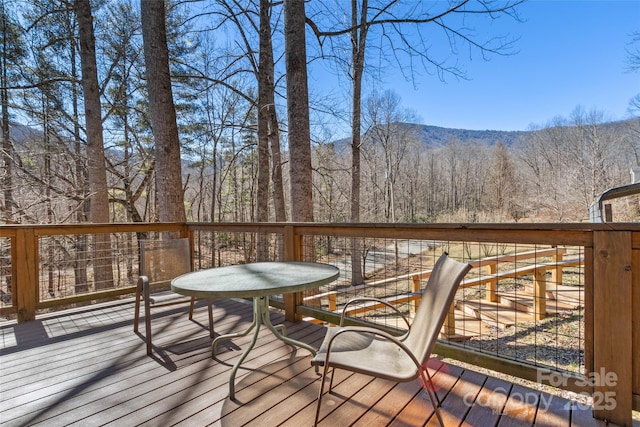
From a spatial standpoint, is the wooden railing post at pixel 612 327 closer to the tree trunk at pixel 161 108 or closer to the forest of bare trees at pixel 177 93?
the forest of bare trees at pixel 177 93

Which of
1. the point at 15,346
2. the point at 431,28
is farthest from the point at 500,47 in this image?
the point at 15,346

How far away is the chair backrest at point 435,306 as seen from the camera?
1365 millimetres

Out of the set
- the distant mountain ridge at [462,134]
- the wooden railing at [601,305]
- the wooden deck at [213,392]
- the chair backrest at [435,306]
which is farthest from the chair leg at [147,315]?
the distant mountain ridge at [462,134]

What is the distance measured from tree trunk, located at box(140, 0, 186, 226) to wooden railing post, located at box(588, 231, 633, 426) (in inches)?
191

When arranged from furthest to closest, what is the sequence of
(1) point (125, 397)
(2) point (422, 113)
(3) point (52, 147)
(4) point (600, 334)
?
(2) point (422, 113), (3) point (52, 147), (1) point (125, 397), (4) point (600, 334)

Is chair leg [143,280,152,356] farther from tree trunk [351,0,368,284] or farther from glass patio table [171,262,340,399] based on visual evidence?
tree trunk [351,0,368,284]

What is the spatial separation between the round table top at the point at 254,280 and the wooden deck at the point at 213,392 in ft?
2.16

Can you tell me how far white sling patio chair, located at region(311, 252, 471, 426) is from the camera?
1.34 m

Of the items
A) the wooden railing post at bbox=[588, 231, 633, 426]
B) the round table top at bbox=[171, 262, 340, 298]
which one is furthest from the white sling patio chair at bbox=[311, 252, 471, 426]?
the wooden railing post at bbox=[588, 231, 633, 426]

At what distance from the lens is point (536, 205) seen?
66.2 feet

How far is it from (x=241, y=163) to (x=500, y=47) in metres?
11.6

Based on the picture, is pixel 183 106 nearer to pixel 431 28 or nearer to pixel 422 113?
pixel 431 28

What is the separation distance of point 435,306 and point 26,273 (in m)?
4.02

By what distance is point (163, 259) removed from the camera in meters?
3.04
